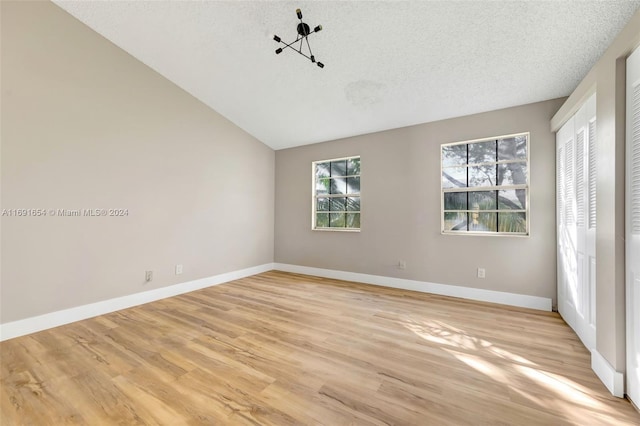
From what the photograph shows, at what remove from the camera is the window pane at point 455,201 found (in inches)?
143

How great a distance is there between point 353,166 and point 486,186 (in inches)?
83.0

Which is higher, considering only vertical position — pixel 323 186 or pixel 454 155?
pixel 454 155

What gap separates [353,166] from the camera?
4.70 metres

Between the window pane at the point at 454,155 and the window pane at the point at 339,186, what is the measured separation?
1722mm

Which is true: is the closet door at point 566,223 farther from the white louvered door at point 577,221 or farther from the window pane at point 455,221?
the window pane at point 455,221

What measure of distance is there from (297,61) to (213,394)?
3317 mm

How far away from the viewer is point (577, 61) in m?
2.45

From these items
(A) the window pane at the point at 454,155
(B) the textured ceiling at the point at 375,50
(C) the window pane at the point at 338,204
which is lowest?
(C) the window pane at the point at 338,204

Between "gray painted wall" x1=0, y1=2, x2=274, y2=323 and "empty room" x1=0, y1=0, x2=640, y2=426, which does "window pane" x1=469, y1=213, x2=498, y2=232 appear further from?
"gray painted wall" x1=0, y1=2, x2=274, y2=323

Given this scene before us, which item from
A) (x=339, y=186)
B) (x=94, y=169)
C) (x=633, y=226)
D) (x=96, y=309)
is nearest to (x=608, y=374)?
(x=633, y=226)

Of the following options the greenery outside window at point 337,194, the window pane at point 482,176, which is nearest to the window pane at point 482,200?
the window pane at point 482,176

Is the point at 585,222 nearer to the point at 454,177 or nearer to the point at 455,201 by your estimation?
the point at 455,201

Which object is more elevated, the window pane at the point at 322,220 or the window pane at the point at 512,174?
the window pane at the point at 512,174

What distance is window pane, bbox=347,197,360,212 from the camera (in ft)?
15.3
